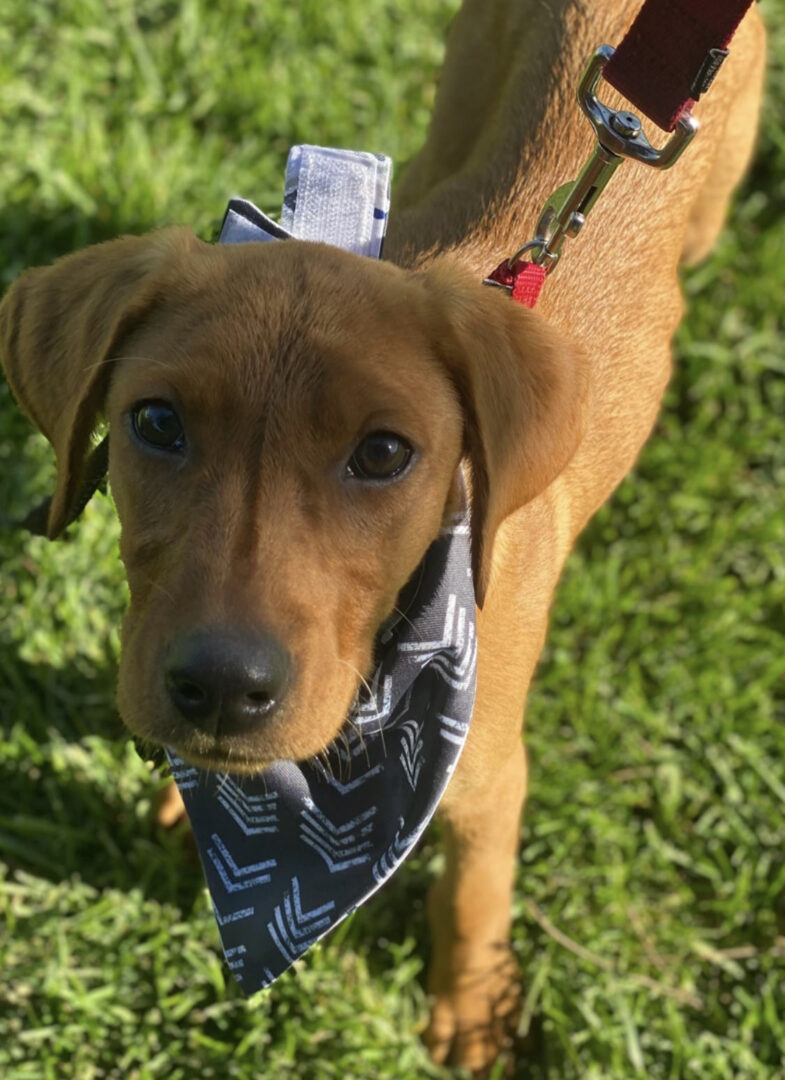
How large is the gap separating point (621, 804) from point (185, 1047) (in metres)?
1.79

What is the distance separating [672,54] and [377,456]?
1.20m

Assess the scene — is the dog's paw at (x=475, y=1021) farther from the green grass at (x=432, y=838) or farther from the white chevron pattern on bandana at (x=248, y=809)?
the white chevron pattern on bandana at (x=248, y=809)

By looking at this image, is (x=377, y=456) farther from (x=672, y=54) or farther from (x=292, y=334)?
(x=672, y=54)

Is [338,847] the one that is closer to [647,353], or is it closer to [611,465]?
[611,465]

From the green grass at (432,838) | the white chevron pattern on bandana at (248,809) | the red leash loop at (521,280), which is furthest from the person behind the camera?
the green grass at (432,838)

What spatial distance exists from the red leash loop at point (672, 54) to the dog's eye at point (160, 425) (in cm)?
133

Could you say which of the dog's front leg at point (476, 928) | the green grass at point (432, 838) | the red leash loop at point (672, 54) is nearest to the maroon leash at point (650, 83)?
the red leash loop at point (672, 54)

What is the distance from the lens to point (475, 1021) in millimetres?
4016

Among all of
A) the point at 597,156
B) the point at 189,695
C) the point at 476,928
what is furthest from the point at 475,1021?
the point at 597,156

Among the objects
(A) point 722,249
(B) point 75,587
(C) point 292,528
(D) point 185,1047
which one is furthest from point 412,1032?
(A) point 722,249

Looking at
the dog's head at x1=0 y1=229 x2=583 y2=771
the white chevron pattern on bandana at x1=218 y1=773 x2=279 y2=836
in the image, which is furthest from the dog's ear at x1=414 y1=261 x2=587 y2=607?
the white chevron pattern on bandana at x1=218 y1=773 x2=279 y2=836

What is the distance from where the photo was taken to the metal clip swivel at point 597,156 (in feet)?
9.65

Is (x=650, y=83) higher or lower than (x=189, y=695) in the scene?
higher

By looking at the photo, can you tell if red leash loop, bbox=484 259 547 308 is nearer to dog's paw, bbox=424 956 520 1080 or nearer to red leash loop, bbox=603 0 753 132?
red leash loop, bbox=603 0 753 132
